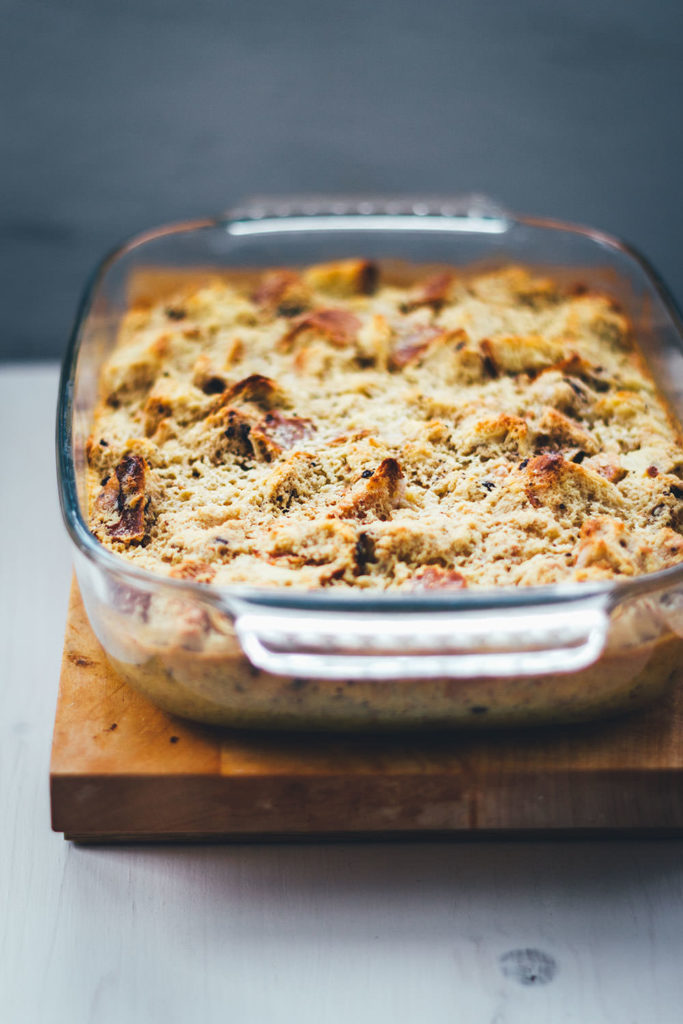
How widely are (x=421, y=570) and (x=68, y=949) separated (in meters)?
0.40

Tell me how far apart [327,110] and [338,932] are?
123cm

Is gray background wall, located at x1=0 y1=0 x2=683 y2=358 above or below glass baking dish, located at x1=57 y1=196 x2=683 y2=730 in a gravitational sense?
above

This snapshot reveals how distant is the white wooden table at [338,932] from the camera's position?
771 mm

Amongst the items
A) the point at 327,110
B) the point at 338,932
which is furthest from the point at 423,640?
the point at 327,110

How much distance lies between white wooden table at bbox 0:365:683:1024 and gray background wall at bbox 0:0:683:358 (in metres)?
1.11

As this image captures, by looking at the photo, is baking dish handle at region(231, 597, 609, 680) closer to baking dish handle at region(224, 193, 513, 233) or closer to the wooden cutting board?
the wooden cutting board

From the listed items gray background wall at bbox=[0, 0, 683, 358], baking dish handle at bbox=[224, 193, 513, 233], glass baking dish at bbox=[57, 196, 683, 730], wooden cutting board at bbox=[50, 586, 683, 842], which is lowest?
wooden cutting board at bbox=[50, 586, 683, 842]

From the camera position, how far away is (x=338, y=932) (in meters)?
0.81

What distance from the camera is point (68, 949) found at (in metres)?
0.81

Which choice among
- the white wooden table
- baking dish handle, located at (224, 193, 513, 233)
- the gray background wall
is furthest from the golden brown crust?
the gray background wall

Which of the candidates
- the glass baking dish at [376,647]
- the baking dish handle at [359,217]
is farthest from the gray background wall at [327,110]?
the glass baking dish at [376,647]

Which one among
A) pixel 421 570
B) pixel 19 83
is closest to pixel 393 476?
pixel 421 570

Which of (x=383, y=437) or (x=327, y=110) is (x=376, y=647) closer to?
(x=383, y=437)

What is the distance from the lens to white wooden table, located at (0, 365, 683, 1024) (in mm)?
771
